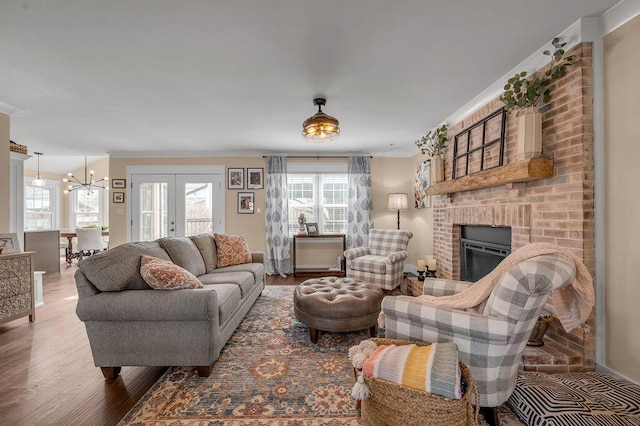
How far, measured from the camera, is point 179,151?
5.48 m

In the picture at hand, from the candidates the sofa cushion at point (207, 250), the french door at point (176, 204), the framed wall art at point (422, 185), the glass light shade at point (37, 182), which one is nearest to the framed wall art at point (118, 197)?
the french door at point (176, 204)

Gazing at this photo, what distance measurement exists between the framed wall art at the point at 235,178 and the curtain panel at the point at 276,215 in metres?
0.57

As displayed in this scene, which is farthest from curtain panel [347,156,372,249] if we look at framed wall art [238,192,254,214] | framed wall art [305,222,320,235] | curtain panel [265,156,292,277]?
framed wall art [238,192,254,214]

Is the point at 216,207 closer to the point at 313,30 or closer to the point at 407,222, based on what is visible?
the point at 407,222

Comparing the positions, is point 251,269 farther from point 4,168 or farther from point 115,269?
point 4,168

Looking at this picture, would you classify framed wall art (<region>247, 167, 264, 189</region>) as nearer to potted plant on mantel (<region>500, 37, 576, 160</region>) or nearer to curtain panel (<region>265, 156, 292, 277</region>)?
curtain panel (<region>265, 156, 292, 277</region>)

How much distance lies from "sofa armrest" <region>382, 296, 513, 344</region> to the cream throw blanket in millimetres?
200

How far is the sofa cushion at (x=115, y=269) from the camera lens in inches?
76.1

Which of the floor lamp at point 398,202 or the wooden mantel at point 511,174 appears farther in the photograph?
the floor lamp at point 398,202

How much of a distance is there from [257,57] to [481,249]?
9.47 feet

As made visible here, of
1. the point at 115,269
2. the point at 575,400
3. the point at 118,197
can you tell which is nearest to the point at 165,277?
the point at 115,269

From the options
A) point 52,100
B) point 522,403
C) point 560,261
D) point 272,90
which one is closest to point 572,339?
point 522,403

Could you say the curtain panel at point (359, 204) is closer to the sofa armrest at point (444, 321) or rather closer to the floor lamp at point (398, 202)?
the floor lamp at point (398, 202)

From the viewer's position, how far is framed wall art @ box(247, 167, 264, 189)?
560cm
